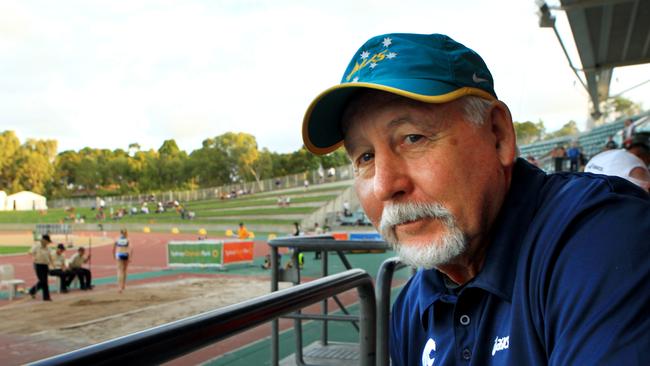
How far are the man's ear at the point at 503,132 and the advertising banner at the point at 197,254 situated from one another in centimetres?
1874

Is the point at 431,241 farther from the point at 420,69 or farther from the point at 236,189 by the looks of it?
the point at 236,189

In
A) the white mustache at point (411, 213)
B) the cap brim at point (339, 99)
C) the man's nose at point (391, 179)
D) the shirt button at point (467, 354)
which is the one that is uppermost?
the cap brim at point (339, 99)

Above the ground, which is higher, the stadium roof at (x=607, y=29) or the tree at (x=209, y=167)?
the tree at (x=209, y=167)

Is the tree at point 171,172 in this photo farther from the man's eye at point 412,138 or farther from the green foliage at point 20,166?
the man's eye at point 412,138

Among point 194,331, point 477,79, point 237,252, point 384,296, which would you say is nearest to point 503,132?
point 477,79

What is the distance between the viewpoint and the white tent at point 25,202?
3322 inches

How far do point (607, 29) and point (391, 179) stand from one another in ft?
54.1

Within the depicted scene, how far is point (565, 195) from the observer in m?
1.07

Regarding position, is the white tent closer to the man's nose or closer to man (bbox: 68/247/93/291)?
man (bbox: 68/247/93/291)

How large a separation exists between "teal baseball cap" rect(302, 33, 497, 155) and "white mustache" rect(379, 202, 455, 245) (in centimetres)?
24

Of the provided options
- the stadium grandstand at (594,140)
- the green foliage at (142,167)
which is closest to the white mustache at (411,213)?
the stadium grandstand at (594,140)

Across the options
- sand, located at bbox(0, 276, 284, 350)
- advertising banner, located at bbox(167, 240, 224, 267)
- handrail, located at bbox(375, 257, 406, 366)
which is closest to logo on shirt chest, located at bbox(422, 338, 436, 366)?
handrail, located at bbox(375, 257, 406, 366)

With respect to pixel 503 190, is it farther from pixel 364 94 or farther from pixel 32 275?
pixel 32 275

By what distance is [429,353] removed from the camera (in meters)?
1.40
